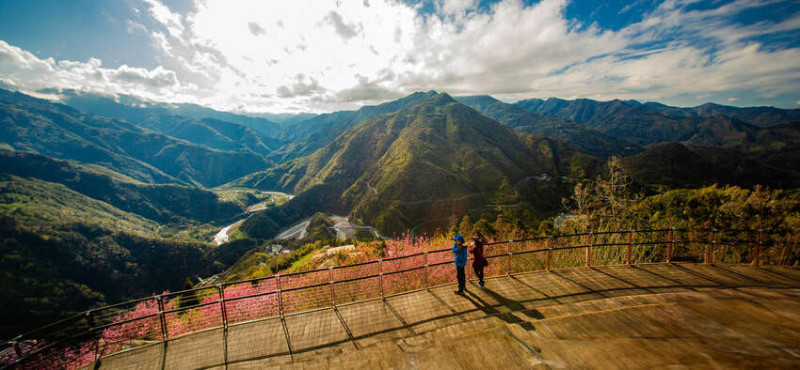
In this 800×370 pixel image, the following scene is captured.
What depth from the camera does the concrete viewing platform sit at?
4812 mm

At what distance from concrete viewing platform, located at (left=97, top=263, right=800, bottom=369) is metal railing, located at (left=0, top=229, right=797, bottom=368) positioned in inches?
12.0

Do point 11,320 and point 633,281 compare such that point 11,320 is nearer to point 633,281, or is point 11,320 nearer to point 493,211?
point 633,281

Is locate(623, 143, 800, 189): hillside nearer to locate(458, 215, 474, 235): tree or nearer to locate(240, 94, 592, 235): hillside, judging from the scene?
locate(240, 94, 592, 235): hillside

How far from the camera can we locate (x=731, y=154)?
154875 millimetres

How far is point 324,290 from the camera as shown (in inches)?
328

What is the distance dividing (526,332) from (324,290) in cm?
539

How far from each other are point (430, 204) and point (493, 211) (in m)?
25.6

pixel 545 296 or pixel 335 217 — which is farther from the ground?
pixel 545 296

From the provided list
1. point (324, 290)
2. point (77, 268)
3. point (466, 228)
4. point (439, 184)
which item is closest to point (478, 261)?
point (324, 290)

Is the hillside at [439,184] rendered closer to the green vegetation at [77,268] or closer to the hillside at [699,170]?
the hillside at [699,170]

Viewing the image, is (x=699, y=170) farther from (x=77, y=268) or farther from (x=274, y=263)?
(x=77, y=268)

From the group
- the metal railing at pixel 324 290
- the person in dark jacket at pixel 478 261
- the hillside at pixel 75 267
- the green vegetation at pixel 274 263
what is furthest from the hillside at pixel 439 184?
the person in dark jacket at pixel 478 261

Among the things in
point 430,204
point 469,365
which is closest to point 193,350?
point 469,365

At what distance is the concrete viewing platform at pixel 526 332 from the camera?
481 cm
